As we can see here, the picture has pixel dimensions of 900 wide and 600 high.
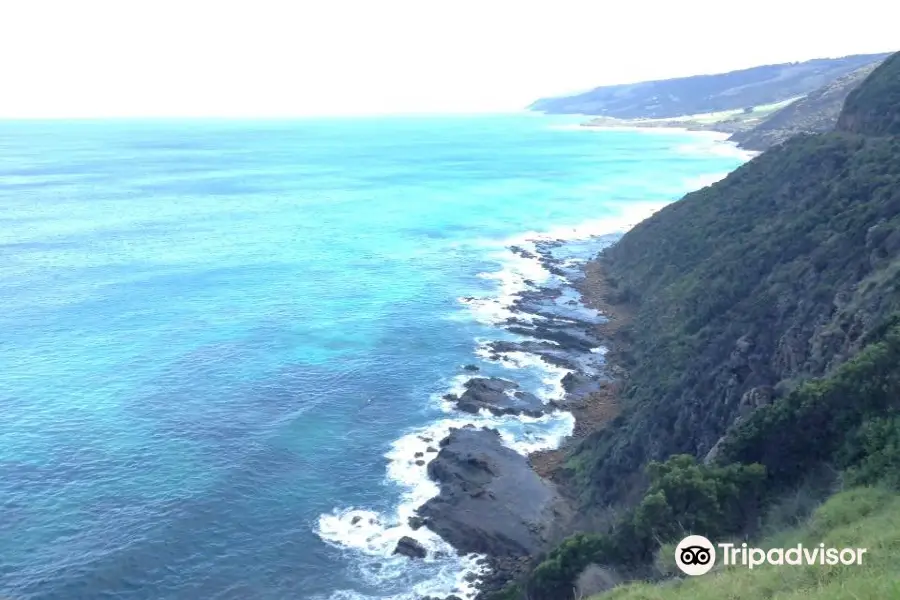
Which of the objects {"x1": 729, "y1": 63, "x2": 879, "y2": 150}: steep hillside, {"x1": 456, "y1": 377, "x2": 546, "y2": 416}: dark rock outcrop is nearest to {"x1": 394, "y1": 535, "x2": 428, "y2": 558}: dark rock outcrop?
{"x1": 456, "y1": 377, "x2": 546, "y2": 416}: dark rock outcrop

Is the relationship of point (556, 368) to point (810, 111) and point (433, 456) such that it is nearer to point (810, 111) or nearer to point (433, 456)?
point (433, 456)

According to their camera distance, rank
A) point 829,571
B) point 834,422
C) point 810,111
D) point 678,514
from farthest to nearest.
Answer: point 810,111 < point 678,514 < point 834,422 < point 829,571

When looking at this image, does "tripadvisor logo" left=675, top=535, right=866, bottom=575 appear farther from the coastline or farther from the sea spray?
the sea spray

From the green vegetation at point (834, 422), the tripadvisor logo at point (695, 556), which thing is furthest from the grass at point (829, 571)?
the green vegetation at point (834, 422)

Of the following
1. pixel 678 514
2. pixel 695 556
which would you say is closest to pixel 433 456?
pixel 678 514

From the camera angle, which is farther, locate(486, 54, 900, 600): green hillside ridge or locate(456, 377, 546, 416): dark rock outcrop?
locate(456, 377, 546, 416): dark rock outcrop
